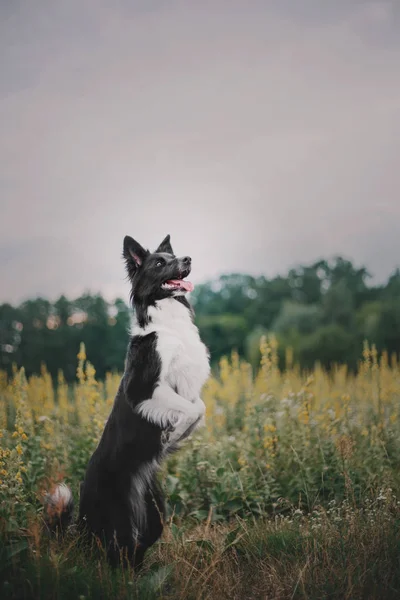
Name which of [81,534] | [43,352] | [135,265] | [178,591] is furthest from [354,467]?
[43,352]

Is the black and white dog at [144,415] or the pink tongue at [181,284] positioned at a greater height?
the pink tongue at [181,284]

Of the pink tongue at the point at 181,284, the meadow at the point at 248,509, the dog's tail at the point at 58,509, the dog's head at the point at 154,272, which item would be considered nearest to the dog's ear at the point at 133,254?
the dog's head at the point at 154,272

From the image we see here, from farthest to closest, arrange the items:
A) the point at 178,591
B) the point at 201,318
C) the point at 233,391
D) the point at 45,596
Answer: the point at 201,318
the point at 233,391
the point at 178,591
the point at 45,596

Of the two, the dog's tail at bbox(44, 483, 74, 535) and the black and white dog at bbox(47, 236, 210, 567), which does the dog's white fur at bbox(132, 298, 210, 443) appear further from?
the dog's tail at bbox(44, 483, 74, 535)

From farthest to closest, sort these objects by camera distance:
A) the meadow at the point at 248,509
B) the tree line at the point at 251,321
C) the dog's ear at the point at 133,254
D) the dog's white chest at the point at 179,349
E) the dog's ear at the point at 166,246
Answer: the tree line at the point at 251,321
the dog's ear at the point at 166,246
the dog's ear at the point at 133,254
the dog's white chest at the point at 179,349
the meadow at the point at 248,509

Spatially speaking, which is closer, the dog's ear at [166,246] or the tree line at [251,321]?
the dog's ear at [166,246]

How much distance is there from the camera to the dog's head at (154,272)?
375 cm

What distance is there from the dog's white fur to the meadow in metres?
1.08

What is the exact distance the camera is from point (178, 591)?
11.8ft

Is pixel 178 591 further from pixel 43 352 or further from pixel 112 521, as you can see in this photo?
pixel 43 352

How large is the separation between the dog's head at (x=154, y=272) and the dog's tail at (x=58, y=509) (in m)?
1.63

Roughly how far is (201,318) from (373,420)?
82.9 ft

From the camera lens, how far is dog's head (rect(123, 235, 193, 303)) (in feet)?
12.3

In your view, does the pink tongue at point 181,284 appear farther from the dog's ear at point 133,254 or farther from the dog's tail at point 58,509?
the dog's tail at point 58,509
